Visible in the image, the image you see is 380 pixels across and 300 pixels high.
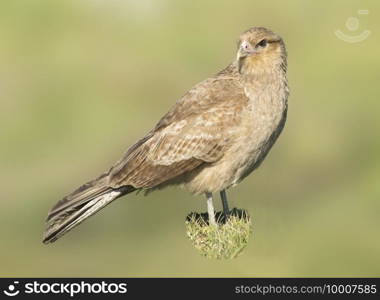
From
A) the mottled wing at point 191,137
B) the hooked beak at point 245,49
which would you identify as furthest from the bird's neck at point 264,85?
the hooked beak at point 245,49

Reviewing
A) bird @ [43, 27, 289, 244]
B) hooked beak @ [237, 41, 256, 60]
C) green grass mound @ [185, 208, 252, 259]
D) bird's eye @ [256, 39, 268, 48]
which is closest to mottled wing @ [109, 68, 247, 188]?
bird @ [43, 27, 289, 244]

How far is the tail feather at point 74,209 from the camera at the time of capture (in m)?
12.9

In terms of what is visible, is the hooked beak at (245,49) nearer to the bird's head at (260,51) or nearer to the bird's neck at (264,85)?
the bird's head at (260,51)

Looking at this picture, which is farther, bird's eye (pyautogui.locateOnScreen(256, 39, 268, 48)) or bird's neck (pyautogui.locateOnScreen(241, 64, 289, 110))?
bird's neck (pyautogui.locateOnScreen(241, 64, 289, 110))

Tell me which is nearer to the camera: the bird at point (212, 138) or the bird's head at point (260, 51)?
the bird's head at point (260, 51)

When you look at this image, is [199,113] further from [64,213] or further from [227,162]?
[64,213]

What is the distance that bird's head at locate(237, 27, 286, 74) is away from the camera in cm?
1260

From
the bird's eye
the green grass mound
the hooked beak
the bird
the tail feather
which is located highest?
the bird's eye

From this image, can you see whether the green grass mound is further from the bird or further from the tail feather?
the tail feather

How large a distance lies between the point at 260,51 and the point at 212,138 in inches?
57.3

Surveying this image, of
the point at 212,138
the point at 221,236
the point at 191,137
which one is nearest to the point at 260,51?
the point at 212,138

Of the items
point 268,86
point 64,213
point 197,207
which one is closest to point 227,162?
point 268,86

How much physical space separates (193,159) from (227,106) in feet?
3.06

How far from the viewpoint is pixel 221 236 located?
1290 centimetres
